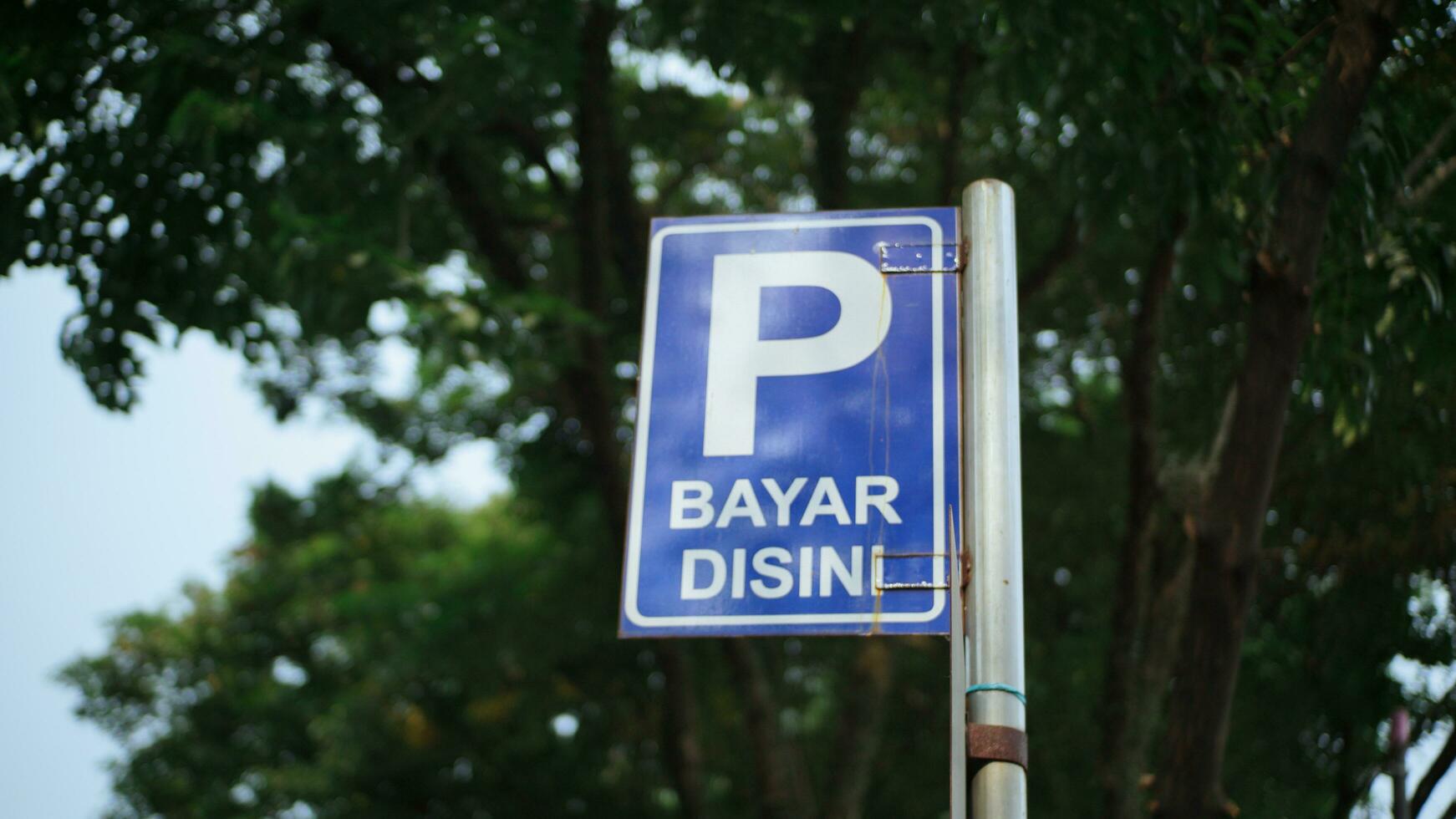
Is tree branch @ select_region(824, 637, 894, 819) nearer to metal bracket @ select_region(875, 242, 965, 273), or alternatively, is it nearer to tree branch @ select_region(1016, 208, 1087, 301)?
tree branch @ select_region(1016, 208, 1087, 301)

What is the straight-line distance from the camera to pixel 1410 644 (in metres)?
9.91

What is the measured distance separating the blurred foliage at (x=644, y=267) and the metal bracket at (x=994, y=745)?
3.77 meters

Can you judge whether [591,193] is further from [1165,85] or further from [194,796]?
[194,796]

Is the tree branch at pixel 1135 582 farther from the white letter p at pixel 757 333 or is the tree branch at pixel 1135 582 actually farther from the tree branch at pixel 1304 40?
the white letter p at pixel 757 333

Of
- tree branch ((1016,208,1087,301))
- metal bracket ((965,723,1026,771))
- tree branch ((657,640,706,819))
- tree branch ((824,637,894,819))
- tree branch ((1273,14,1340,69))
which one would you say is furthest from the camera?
tree branch ((824,637,894,819))

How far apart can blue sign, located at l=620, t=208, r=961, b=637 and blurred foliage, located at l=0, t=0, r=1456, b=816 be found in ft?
9.49

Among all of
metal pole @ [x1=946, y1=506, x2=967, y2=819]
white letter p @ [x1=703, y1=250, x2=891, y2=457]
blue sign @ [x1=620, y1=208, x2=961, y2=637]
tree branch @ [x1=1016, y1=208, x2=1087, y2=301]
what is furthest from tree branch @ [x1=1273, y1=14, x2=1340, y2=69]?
tree branch @ [x1=1016, y1=208, x2=1087, y2=301]

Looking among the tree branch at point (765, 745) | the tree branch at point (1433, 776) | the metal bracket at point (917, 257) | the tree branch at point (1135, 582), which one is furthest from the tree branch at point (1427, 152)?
the tree branch at point (765, 745)

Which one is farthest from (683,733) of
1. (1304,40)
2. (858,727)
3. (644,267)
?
(1304,40)

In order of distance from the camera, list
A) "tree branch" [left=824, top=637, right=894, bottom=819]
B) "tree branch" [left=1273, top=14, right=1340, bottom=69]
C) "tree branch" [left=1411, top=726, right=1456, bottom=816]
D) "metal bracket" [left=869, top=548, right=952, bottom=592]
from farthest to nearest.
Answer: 1. "tree branch" [left=824, top=637, right=894, bottom=819]
2. "tree branch" [left=1411, top=726, right=1456, bottom=816]
3. "tree branch" [left=1273, top=14, right=1340, bottom=69]
4. "metal bracket" [left=869, top=548, right=952, bottom=592]

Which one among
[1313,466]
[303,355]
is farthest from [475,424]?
[1313,466]

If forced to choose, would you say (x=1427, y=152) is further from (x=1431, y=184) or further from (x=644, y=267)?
(x=644, y=267)

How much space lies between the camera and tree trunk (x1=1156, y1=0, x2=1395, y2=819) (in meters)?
5.54

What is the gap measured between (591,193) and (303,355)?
3805 millimetres
